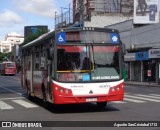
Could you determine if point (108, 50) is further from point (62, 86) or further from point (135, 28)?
point (135, 28)

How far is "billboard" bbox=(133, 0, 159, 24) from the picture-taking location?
5044cm

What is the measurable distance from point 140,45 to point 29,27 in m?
88.7

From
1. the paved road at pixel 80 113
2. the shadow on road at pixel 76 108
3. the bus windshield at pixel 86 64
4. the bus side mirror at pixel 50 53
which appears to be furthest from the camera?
the shadow on road at pixel 76 108

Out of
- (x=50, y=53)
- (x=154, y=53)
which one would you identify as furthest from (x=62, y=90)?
(x=154, y=53)

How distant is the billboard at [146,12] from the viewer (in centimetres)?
5044

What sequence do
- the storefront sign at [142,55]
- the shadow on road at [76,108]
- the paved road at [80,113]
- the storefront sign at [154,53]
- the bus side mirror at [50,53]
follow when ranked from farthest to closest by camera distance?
the storefront sign at [142,55] < the storefront sign at [154,53] < the shadow on road at [76,108] < the bus side mirror at [50,53] < the paved road at [80,113]

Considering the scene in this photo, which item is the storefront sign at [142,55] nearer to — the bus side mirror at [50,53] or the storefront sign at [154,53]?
the storefront sign at [154,53]

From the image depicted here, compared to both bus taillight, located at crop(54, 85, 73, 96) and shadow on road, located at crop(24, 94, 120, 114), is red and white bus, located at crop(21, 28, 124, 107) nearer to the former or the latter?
bus taillight, located at crop(54, 85, 73, 96)

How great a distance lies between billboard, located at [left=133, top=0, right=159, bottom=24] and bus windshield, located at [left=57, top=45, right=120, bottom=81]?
35.3 meters

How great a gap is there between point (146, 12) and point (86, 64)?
119 ft

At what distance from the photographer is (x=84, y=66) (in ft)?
51.3

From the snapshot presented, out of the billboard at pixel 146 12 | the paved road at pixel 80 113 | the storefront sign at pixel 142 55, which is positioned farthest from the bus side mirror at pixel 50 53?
the billboard at pixel 146 12

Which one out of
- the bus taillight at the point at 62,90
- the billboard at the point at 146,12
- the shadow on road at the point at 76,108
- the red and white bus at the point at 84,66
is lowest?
the shadow on road at the point at 76,108

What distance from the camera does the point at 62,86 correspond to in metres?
15.4
